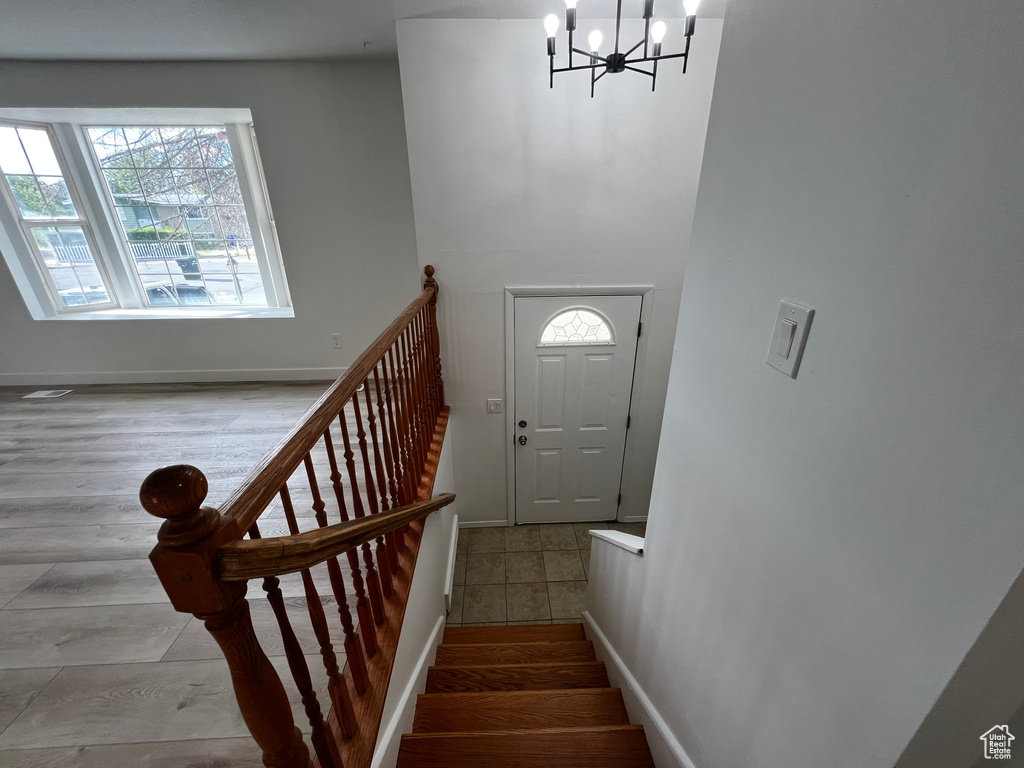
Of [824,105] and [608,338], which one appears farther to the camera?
[608,338]

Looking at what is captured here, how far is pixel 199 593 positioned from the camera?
0.54 meters

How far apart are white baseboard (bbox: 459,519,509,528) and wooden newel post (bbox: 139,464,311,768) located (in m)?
3.11

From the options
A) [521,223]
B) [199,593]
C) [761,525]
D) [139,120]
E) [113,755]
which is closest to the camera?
[199,593]

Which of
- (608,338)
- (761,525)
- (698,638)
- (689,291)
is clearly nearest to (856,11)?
(689,291)

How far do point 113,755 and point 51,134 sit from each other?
16.1 ft

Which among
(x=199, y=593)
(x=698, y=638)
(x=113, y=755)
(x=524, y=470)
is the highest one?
(x=199, y=593)

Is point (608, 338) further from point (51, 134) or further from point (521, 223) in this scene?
point (51, 134)

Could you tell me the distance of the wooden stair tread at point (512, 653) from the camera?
2312 millimetres

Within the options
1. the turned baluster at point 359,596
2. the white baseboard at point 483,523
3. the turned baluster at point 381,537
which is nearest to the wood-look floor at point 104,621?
the turned baluster at point 359,596

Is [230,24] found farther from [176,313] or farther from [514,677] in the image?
[514,677]

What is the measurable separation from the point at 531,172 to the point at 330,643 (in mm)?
2738

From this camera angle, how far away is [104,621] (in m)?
1.50

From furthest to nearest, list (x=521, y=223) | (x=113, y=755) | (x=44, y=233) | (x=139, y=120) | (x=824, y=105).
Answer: (x=44, y=233)
(x=139, y=120)
(x=521, y=223)
(x=113, y=755)
(x=824, y=105)

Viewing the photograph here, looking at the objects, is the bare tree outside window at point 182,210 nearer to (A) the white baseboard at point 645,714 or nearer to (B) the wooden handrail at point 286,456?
(B) the wooden handrail at point 286,456
